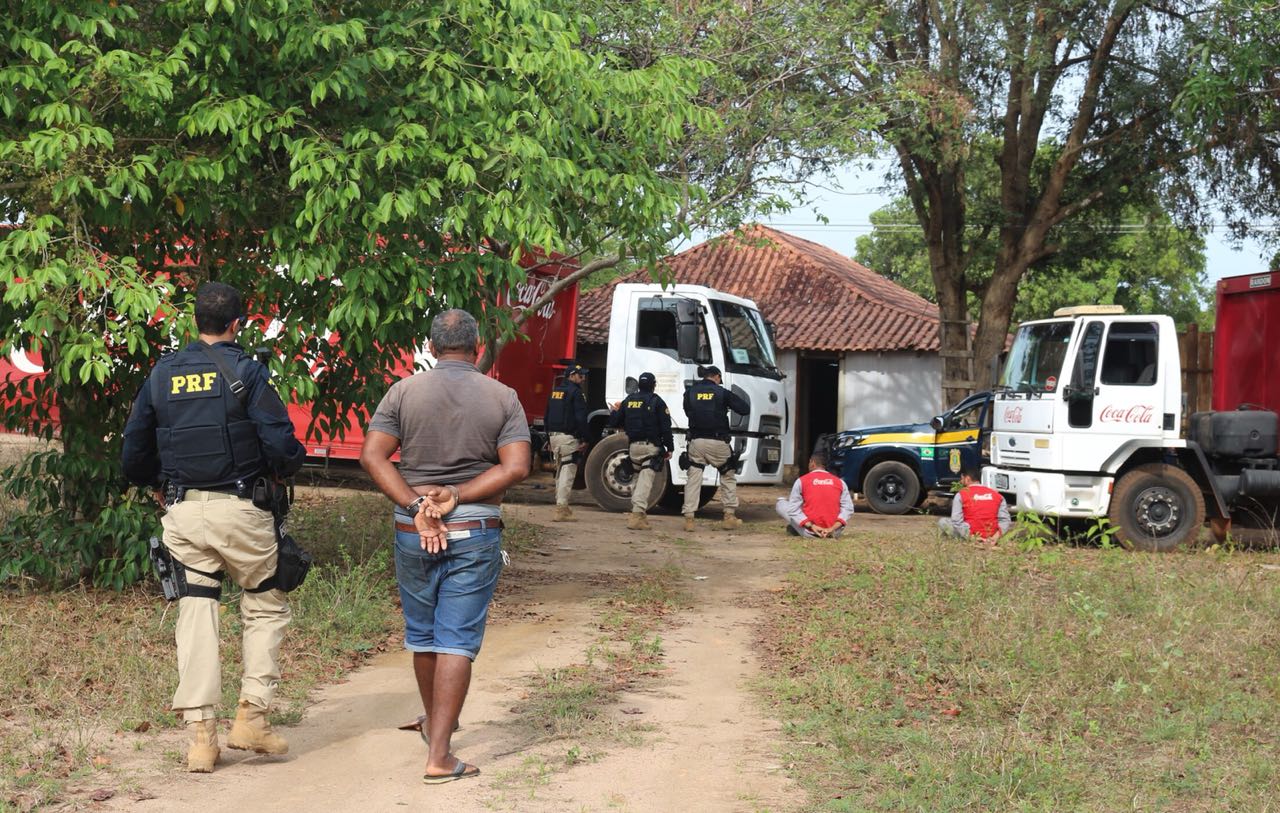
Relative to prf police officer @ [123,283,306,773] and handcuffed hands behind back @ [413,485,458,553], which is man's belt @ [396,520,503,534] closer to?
handcuffed hands behind back @ [413,485,458,553]

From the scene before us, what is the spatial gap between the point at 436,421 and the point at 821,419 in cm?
2485

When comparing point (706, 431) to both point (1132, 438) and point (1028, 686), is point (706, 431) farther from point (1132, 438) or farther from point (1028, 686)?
point (1028, 686)

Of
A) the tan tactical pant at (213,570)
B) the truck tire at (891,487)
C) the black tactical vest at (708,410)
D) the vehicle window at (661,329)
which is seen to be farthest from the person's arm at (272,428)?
the truck tire at (891,487)

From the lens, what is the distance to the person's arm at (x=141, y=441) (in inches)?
215

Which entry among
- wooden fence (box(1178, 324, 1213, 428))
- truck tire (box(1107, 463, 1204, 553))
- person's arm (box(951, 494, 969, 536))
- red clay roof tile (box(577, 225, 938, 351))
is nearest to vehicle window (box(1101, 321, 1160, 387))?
truck tire (box(1107, 463, 1204, 553))

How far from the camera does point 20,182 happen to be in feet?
25.7

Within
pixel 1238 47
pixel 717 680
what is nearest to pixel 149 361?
pixel 717 680

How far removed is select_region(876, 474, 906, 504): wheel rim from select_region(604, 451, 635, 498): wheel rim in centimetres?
375

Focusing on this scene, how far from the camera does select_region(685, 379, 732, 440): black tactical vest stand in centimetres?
1531

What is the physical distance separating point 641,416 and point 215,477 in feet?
33.6

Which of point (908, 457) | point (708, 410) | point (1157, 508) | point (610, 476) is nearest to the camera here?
point (1157, 508)

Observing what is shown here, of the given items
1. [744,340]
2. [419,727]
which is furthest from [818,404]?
[419,727]

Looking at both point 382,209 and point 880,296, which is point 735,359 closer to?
point 382,209

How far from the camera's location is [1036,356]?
13961mm
